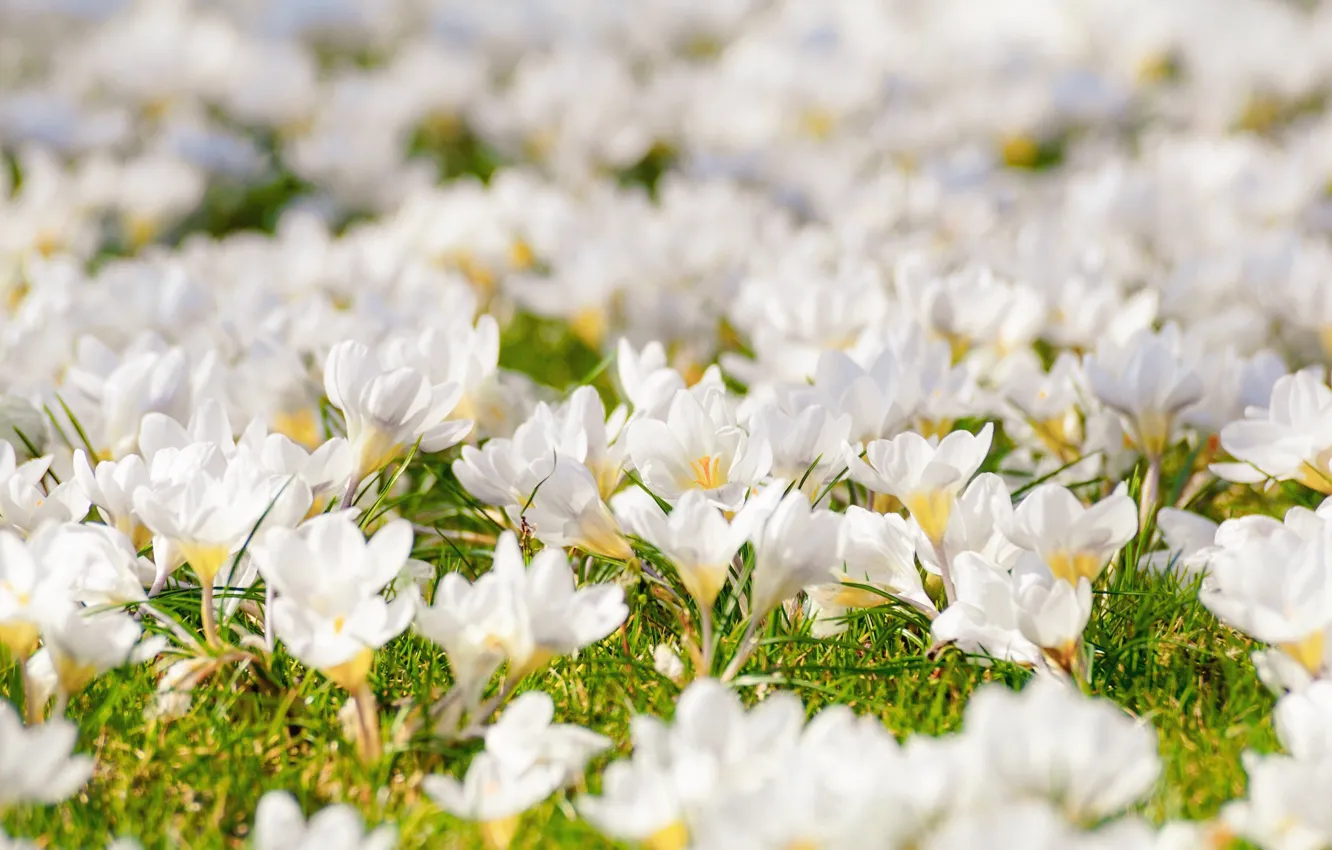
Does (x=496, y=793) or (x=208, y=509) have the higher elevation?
(x=208, y=509)

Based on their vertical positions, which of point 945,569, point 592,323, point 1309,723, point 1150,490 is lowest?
point 592,323

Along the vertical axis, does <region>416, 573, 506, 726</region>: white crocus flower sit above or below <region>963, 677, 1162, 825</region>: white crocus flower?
below

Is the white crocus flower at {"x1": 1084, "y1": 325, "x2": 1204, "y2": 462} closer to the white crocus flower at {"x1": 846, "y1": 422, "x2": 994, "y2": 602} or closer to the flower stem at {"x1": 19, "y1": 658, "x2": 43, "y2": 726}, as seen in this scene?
the white crocus flower at {"x1": 846, "y1": 422, "x2": 994, "y2": 602}

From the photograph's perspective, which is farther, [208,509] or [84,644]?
[208,509]

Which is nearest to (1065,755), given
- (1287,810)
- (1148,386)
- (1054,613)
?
(1287,810)

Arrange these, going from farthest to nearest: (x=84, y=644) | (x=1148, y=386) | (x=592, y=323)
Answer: (x=592, y=323) → (x=1148, y=386) → (x=84, y=644)

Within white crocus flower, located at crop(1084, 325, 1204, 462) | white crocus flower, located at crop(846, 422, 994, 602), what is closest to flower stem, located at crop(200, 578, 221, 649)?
white crocus flower, located at crop(846, 422, 994, 602)

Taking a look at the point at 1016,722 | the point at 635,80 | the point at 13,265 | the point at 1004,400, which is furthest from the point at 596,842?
the point at 635,80

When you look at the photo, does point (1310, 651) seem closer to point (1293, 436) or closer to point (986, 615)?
point (986, 615)

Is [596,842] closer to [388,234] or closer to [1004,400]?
[1004,400]
